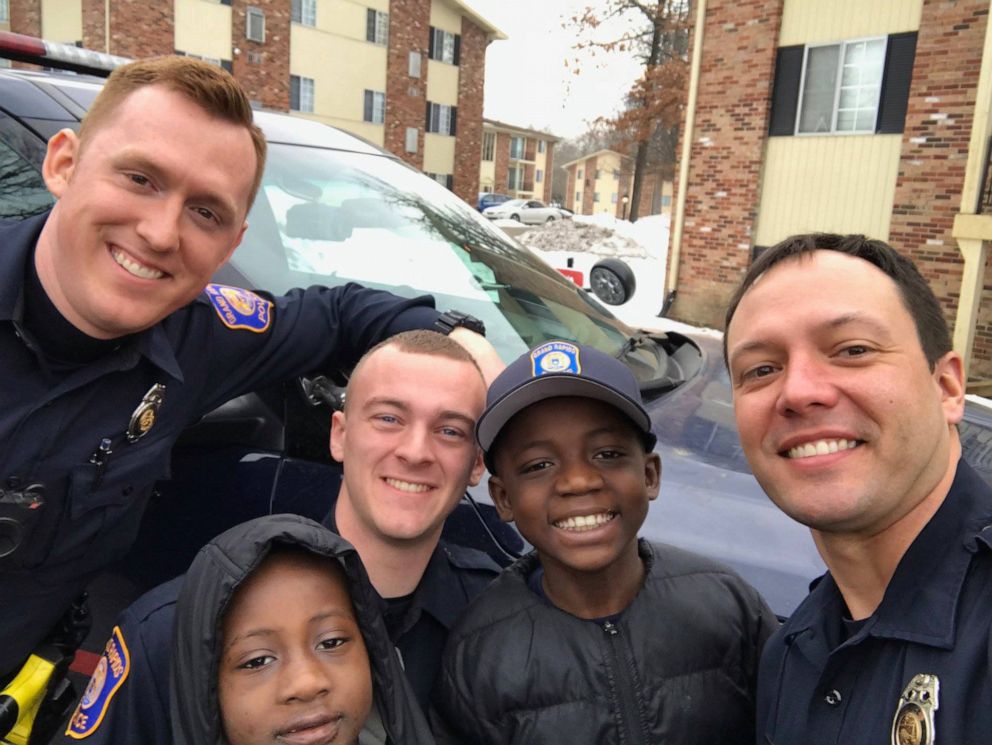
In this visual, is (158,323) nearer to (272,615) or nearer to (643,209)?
(272,615)

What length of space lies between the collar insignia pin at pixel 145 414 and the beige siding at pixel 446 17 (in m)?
33.3

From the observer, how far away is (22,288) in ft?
5.77

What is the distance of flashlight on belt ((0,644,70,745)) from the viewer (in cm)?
174

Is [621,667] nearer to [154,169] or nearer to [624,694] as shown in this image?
[624,694]

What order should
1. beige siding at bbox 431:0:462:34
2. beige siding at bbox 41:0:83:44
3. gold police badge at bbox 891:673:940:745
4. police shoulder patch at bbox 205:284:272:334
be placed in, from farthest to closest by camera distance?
beige siding at bbox 431:0:462:34
beige siding at bbox 41:0:83:44
police shoulder patch at bbox 205:284:272:334
gold police badge at bbox 891:673:940:745

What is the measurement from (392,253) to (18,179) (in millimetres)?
1051

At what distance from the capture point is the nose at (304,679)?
4.58 ft

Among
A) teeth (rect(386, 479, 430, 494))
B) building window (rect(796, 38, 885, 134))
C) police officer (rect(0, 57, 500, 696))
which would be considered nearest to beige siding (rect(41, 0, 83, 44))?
building window (rect(796, 38, 885, 134))

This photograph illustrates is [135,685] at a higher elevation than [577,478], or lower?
lower

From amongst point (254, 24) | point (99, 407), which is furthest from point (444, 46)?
point (99, 407)

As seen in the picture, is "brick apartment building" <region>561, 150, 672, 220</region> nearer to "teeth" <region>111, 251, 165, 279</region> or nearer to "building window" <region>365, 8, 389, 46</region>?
"building window" <region>365, 8, 389, 46</region>

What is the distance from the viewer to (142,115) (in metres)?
1.79

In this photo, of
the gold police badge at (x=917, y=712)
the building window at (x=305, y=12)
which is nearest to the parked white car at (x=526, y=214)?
the building window at (x=305, y=12)

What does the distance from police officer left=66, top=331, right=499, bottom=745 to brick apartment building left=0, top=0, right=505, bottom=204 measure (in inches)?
807
